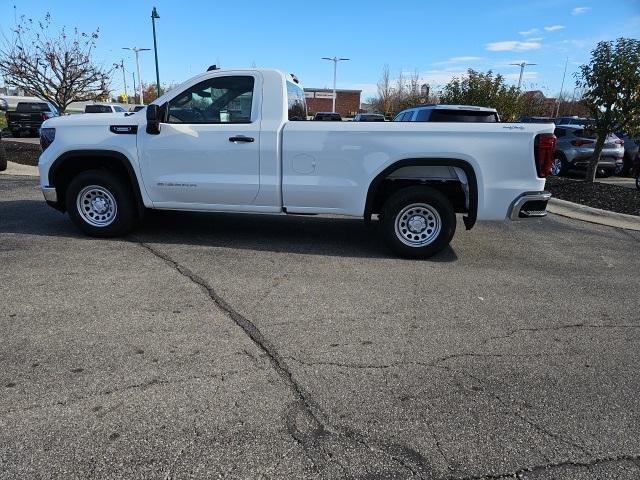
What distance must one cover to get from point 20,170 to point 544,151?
12.0 m

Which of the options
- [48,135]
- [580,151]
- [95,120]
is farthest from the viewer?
[580,151]

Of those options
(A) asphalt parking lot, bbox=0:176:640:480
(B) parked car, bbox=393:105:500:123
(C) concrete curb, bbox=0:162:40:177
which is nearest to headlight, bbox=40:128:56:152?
(A) asphalt parking lot, bbox=0:176:640:480

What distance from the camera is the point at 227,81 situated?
5.81 metres

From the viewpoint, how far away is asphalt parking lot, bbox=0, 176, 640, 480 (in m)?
2.50

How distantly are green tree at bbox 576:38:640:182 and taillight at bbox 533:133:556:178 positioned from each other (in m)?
6.50

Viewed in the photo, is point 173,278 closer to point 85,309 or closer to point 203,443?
point 85,309

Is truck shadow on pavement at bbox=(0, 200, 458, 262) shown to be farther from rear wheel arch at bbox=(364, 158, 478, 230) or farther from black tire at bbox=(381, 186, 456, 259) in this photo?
→ rear wheel arch at bbox=(364, 158, 478, 230)

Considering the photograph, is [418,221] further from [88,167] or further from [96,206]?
[88,167]

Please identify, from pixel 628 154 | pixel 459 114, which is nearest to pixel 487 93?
pixel 628 154

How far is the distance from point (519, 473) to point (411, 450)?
20.7 inches

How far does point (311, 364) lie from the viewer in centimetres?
337

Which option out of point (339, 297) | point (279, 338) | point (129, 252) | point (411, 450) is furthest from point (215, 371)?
point (129, 252)

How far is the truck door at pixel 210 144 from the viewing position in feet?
18.8

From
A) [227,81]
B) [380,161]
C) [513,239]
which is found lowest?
[513,239]
